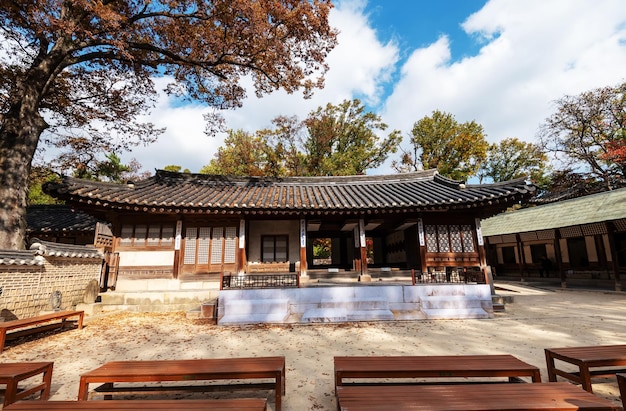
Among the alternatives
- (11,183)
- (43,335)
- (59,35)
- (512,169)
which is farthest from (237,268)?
(512,169)

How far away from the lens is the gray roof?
604 inches

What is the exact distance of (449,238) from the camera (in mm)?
12422

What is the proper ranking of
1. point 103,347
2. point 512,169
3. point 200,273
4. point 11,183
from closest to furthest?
point 103,347 → point 11,183 → point 200,273 → point 512,169

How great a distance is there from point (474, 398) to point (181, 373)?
3547 millimetres

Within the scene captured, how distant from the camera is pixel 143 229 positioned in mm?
12039

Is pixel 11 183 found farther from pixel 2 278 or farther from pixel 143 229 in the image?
pixel 143 229

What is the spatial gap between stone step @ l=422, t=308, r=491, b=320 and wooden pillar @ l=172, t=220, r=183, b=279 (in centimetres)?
968

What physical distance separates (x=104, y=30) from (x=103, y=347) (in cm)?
1075

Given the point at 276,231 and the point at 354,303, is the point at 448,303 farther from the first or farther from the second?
the point at 276,231

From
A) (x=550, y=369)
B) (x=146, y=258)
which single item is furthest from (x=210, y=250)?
(x=550, y=369)

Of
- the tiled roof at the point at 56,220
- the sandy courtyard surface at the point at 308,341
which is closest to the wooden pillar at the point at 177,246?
the sandy courtyard surface at the point at 308,341

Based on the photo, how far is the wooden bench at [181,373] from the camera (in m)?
3.76

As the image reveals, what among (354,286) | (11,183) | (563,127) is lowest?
(354,286)

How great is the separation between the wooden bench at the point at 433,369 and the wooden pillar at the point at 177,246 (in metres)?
9.59
